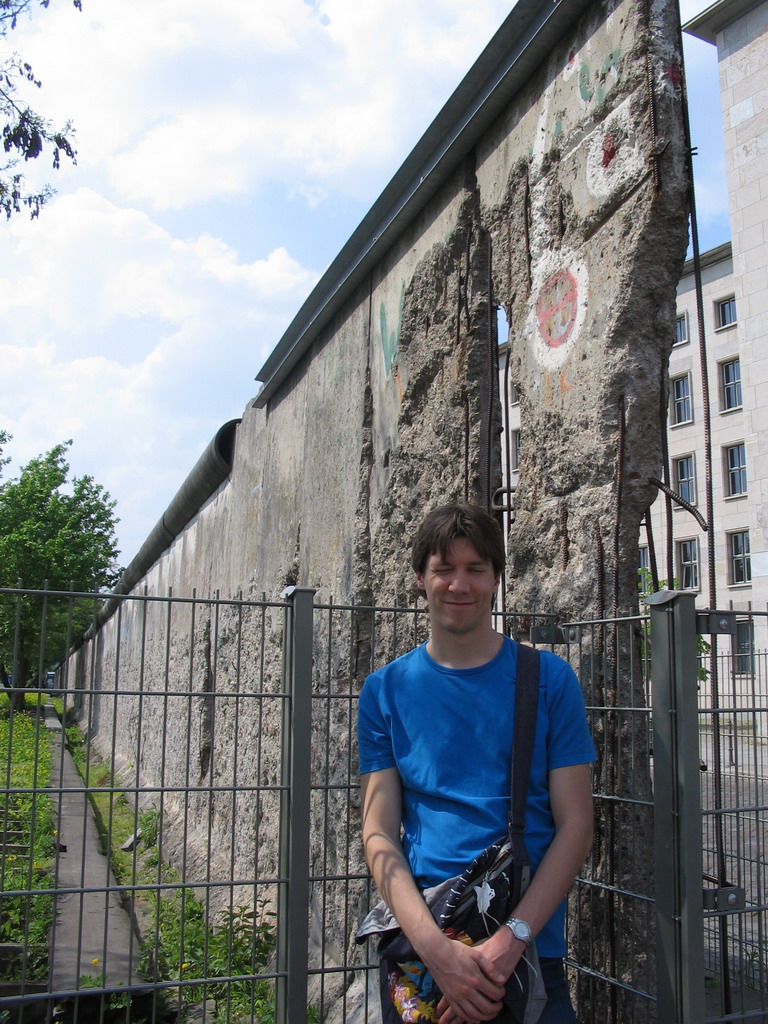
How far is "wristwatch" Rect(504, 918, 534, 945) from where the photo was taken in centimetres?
207

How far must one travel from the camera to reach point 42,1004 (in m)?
5.17

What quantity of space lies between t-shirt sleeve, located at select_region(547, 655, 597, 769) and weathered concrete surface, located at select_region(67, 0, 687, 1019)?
0.86 m

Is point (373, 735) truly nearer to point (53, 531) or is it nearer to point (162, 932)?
point (162, 932)

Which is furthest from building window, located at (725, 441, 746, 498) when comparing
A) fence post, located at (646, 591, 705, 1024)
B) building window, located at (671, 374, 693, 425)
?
fence post, located at (646, 591, 705, 1024)

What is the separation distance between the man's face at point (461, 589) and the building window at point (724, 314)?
29.3 metres

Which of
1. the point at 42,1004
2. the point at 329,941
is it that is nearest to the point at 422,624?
the point at 329,941

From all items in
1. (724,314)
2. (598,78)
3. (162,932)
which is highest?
(724,314)

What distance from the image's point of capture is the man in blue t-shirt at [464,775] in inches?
82.0

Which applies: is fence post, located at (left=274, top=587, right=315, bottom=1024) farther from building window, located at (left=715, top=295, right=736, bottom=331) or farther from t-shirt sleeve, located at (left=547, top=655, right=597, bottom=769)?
building window, located at (left=715, top=295, right=736, bottom=331)

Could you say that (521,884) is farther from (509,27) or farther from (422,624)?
(509,27)

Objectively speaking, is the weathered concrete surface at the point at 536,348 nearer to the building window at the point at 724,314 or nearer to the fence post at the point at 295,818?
the fence post at the point at 295,818

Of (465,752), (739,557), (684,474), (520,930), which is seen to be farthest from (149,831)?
(684,474)

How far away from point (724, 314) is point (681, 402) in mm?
2960

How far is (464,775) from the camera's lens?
7.49 ft
